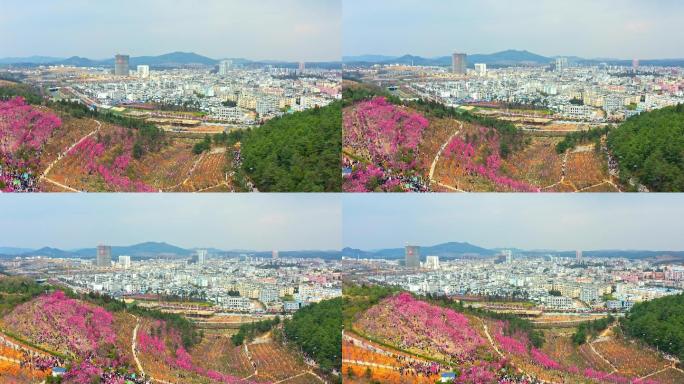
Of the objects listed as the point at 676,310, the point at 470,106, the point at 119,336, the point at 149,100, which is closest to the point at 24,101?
the point at 149,100

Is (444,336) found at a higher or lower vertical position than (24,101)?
lower

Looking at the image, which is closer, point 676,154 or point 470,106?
point 676,154

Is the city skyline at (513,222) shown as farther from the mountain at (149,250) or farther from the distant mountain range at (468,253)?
the mountain at (149,250)

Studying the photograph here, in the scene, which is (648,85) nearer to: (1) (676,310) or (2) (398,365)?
(1) (676,310)

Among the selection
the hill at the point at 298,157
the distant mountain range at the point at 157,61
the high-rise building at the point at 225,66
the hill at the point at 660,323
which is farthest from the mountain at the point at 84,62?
the hill at the point at 660,323

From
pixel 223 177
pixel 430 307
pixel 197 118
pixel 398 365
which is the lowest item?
pixel 398 365

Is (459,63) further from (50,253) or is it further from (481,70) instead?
(50,253)
